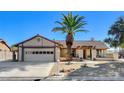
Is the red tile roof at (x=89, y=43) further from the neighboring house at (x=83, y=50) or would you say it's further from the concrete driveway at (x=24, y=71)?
the concrete driveway at (x=24, y=71)

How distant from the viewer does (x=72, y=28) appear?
126ft

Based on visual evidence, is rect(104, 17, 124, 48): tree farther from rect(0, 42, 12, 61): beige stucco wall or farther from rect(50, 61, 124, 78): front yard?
rect(0, 42, 12, 61): beige stucco wall

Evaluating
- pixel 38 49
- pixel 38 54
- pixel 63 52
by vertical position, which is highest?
pixel 38 49

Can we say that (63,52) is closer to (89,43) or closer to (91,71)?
(89,43)

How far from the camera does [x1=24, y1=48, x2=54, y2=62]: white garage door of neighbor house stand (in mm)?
38125

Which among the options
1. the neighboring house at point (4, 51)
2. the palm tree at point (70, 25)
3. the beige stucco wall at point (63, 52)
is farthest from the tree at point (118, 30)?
the neighboring house at point (4, 51)

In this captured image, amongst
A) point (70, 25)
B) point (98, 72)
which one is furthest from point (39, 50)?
point (98, 72)

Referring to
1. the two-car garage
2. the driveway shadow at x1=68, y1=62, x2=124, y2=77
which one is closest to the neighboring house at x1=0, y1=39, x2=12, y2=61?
the two-car garage

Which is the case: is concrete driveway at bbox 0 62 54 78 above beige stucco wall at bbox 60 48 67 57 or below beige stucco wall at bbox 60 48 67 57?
below

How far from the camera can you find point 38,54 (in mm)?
38250
